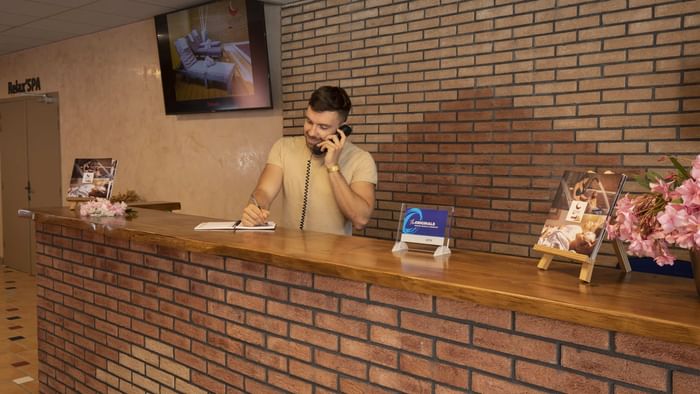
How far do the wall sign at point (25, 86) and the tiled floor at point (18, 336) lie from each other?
267cm

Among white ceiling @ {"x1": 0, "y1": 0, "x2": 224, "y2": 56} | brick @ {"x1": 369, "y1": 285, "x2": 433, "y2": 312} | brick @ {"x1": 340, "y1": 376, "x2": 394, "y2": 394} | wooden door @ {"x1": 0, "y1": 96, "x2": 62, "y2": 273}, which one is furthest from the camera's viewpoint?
wooden door @ {"x1": 0, "y1": 96, "x2": 62, "y2": 273}

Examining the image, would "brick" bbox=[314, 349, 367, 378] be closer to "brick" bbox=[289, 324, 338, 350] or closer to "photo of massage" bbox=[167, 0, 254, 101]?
"brick" bbox=[289, 324, 338, 350]

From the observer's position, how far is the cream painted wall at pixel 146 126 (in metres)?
5.52

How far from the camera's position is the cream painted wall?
217 inches

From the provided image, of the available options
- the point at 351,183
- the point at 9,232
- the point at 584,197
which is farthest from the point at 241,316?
the point at 9,232

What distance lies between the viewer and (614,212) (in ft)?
5.32

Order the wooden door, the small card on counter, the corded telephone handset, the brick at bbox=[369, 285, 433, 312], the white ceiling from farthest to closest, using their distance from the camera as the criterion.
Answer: the wooden door, the white ceiling, the corded telephone handset, the small card on counter, the brick at bbox=[369, 285, 433, 312]

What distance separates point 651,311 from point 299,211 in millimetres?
1965

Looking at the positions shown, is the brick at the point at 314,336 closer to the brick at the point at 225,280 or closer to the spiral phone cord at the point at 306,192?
the brick at the point at 225,280

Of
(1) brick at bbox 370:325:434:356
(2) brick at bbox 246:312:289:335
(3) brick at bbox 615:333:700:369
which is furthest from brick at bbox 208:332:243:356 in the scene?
(3) brick at bbox 615:333:700:369

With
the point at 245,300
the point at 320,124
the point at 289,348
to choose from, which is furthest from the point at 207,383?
the point at 320,124

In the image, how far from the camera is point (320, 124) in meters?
2.86

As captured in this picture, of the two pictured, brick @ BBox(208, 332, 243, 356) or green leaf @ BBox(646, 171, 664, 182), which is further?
brick @ BBox(208, 332, 243, 356)

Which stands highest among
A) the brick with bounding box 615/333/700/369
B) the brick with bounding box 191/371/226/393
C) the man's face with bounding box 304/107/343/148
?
the man's face with bounding box 304/107/343/148
